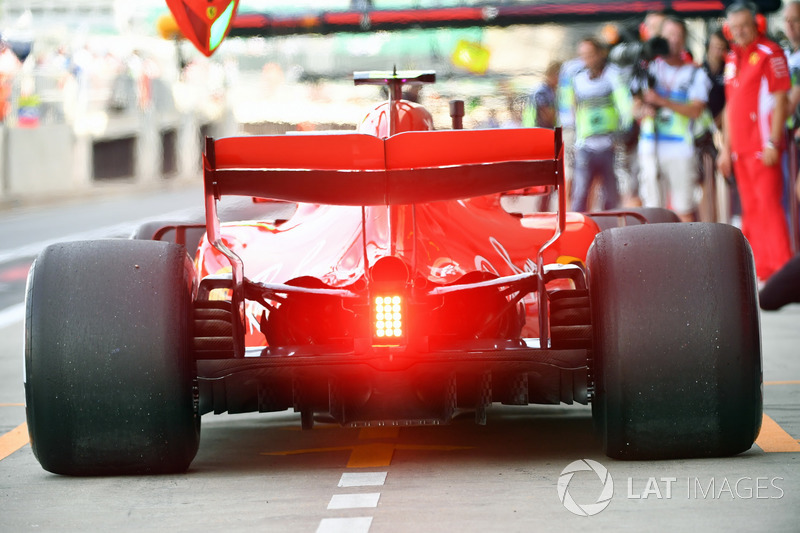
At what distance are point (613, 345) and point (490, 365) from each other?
0.42 meters

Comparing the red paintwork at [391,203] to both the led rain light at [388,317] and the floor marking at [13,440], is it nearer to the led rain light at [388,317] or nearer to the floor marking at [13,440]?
the led rain light at [388,317]

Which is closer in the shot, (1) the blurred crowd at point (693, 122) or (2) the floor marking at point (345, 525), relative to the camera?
(2) the floor marking at point (345, 525)

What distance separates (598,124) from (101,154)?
29.2 m

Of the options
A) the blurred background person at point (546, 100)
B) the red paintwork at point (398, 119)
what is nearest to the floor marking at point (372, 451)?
the red paintwork at point (398, 119)

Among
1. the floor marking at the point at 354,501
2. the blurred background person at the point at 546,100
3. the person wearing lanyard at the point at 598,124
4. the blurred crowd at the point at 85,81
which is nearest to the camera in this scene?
the floor marking at the point at 354,501

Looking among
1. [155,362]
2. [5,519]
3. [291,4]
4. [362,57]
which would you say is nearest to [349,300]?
[155,362]

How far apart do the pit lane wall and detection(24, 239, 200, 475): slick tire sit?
73.1 ft

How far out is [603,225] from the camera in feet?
25.0

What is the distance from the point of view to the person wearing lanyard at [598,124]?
1298 cm

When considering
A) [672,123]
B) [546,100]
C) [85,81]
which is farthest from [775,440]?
[85,81]

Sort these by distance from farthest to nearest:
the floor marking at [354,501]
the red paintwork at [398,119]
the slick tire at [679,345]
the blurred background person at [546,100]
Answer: the blurred background person at [546,100]
the red paintwork at [398,119]
the slick tire at [679,345]
the floor marking at [354,501]

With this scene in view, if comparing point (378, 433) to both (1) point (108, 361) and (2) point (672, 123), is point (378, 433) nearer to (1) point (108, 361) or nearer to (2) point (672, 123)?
(1) point (108, 361)

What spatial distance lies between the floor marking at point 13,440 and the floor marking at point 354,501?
5.50ft

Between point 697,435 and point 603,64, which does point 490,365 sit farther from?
point 603,64
